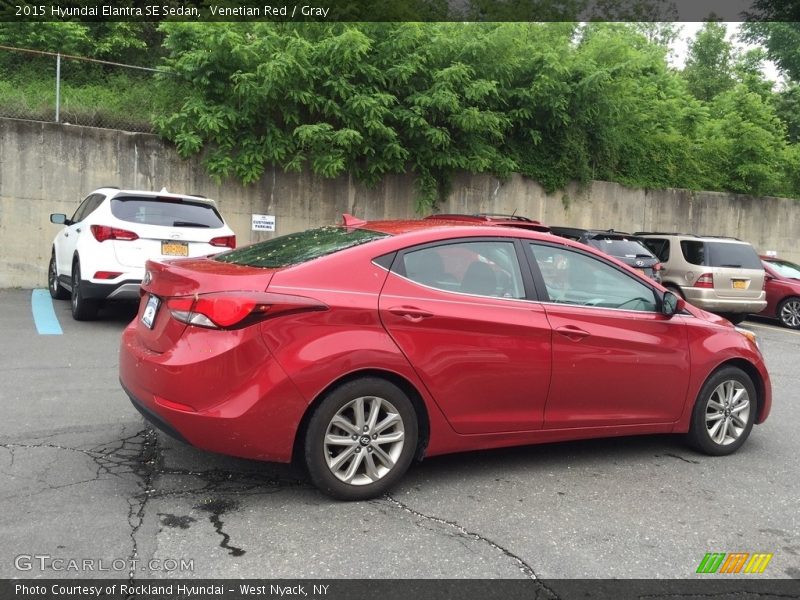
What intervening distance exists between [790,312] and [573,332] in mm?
11428

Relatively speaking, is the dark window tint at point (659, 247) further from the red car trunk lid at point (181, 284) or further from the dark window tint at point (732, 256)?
the red car trunk lid at point (181, 284)

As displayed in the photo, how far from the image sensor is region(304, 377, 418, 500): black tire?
12.8 feet

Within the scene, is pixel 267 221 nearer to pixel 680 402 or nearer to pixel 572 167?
pixel 572 167

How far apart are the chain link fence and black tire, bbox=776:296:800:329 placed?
40.4ft

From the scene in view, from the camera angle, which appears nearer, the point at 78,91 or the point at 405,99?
the point at 78,91

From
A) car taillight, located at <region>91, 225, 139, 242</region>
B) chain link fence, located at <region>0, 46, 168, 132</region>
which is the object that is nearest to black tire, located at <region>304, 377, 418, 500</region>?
car taillight, located at <region>91, 225, 139, 242</region>

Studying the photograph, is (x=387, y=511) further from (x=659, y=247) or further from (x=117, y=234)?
(x=659, y=247)

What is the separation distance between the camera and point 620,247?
38.4 feet

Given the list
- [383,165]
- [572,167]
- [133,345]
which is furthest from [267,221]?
[133,345]

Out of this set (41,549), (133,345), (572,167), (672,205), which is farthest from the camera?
(672,205)

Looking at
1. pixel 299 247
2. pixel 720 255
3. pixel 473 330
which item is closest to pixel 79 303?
pixel 299 247
